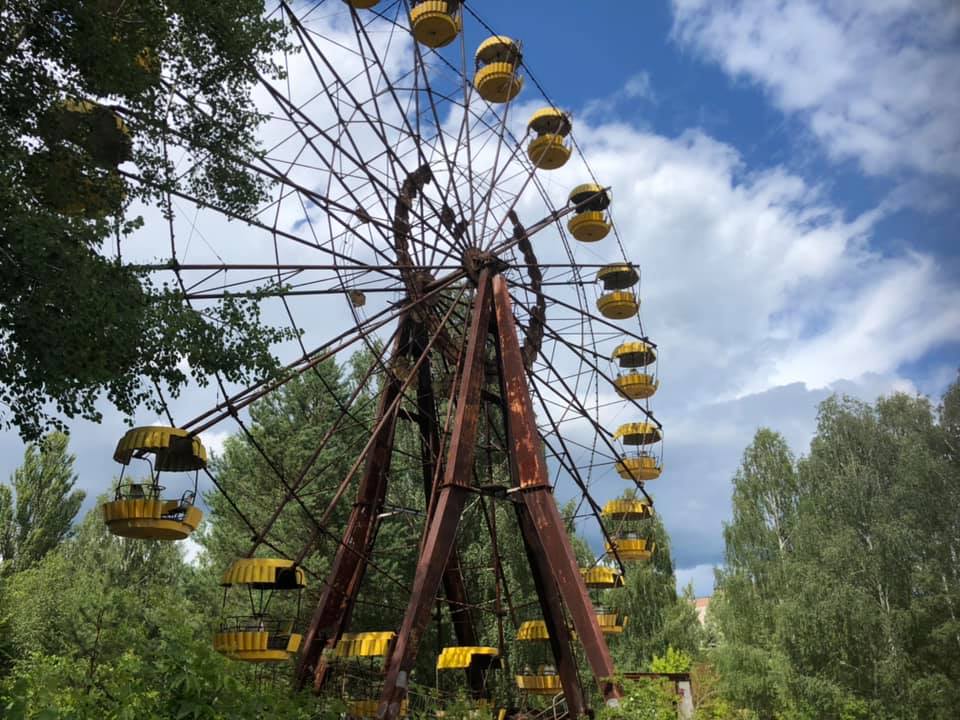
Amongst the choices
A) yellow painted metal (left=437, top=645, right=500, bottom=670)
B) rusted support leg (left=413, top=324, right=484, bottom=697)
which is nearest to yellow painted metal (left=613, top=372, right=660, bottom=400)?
rusted support leg (left=413, top=324, right=484, bottom=697)

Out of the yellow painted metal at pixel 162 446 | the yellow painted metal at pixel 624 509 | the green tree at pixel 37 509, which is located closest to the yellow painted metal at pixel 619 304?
the yellow painted metal at pixel 624 509

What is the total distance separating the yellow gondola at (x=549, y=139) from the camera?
19938 mm

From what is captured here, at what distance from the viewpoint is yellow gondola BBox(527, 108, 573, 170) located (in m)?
19.9

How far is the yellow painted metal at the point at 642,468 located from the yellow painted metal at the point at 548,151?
311 inches

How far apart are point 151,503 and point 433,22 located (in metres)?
10.8

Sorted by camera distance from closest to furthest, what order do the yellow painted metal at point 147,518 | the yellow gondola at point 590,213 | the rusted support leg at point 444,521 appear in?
the yellow painted metal at point 147,518 < the rusted support leg at point 444,521 < the yellow gondola at point 590,213

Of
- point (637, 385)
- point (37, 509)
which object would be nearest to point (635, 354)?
point (637, 385)

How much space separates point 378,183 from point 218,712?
12.0 metres

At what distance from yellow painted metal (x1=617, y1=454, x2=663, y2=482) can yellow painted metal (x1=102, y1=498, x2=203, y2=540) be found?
11490mm

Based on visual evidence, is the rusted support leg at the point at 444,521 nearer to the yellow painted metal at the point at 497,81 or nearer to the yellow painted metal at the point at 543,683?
the yellow painted metal at the point at 543,683

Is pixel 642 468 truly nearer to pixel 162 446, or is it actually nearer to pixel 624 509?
pixel 624 509

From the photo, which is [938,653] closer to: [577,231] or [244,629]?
[577,231]

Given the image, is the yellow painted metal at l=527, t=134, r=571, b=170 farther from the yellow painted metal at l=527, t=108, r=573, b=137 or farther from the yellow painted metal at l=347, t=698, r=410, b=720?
the yellow painted metal at l=347, t=698, r=410, b=720

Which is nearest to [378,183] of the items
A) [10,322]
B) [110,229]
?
[110,229]
